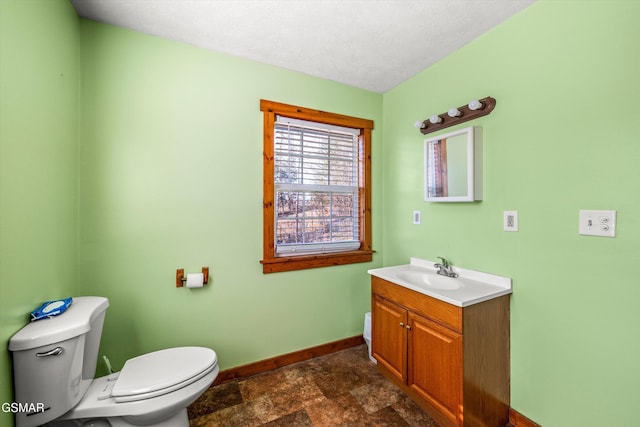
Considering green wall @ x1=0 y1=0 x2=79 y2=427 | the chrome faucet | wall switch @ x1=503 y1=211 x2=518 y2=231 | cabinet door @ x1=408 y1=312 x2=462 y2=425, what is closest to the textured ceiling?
green wall @ x1=0 y1=0 x2=79 y2=427

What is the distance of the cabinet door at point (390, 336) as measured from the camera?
177 cm

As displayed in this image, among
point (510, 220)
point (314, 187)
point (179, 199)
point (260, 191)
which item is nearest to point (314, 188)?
point (314, 187)

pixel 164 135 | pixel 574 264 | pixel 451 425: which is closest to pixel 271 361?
pixel 451 425

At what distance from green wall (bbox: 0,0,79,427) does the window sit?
115 centimetres

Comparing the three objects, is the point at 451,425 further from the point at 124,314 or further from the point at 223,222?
the point at 124,314

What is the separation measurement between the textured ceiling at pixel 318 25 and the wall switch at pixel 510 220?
1.18 meters

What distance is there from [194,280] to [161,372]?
585 millimetres

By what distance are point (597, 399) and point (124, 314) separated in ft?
8.70

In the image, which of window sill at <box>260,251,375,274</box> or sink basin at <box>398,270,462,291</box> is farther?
window sill at <box>260,251,375,274</box>

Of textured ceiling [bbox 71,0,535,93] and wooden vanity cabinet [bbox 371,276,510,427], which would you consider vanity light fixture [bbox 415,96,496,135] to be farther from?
wooden vanity cabinet [bbox 371,276,510,427]

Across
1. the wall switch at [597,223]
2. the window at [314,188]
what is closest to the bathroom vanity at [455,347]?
the wall switch at [597,223]

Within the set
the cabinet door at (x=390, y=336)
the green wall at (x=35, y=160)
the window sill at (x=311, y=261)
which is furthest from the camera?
the window sill at (x=311, y=261)

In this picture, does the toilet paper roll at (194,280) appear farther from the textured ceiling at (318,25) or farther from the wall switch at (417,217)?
the wall switch at (417,217)

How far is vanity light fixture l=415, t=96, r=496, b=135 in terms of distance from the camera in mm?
1664
